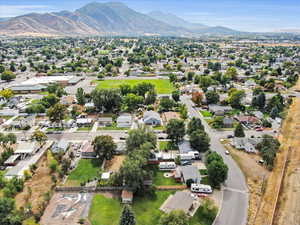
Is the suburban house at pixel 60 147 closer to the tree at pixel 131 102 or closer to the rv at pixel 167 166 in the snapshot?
the rv at pixel 167 166

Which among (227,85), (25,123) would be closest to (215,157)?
(25,123)

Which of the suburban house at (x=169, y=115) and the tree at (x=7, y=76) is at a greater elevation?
the tree at (x=7, y=76)

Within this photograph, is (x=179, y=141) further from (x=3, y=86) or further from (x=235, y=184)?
(x=3, y=86)

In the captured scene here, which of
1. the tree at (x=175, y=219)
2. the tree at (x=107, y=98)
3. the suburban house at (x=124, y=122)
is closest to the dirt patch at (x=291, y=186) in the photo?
the tree at (x=175, y=219)

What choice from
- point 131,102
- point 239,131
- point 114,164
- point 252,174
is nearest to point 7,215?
point 114,164

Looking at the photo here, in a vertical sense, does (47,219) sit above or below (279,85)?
below

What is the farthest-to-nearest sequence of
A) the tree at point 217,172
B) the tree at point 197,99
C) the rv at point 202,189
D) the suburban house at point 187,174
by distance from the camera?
the tree at point 197,99 → the suburban house at point 187,174 → the tree at point 217,172 → the rv at point 202,189

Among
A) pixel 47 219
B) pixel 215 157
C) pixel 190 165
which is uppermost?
Answer: pixel 215 157
